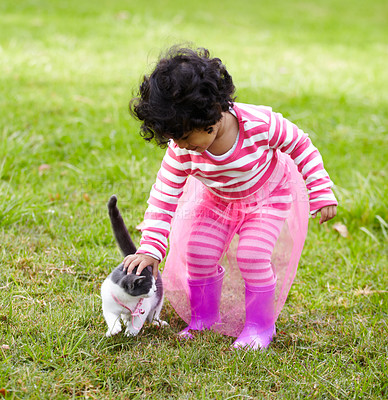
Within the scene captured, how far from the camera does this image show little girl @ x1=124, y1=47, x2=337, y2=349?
1.79 meters

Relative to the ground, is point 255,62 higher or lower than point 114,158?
higher

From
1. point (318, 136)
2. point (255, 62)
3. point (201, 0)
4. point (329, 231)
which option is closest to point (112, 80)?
point (255, 62)

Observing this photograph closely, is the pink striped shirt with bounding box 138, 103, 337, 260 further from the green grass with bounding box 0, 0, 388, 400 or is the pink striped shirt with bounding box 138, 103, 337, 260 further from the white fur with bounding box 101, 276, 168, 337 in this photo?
the green grass with bounding box 0, 0, 388, 400

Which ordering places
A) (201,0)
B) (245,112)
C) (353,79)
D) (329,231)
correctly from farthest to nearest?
(201,0), (353,79), (329,231), (245,112)

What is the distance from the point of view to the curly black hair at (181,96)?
1749mm

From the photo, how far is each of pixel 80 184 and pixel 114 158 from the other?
407mm

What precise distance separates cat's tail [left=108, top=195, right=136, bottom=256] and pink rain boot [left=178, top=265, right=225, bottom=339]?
1.02 feet

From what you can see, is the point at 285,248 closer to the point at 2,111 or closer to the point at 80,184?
the point at 80,184

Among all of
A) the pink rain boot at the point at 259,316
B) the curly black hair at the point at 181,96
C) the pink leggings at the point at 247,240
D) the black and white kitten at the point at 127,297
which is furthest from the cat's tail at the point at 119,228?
the pink rain boot at the point at 259,316

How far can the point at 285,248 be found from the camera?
2465 millimetres

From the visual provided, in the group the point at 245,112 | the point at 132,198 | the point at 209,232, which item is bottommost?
the point at 132,198

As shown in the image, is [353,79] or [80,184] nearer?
[80,184]

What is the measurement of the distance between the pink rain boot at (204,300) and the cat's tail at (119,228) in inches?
12.3

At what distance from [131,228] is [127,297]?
102 cm
